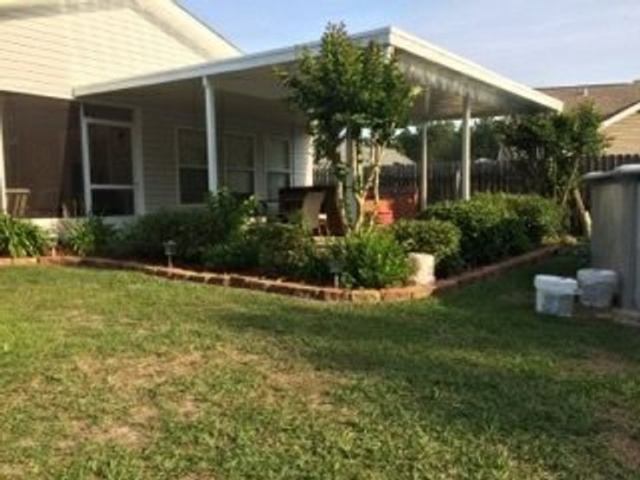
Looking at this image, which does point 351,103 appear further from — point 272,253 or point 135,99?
point 135,99

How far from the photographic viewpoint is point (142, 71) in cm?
1457

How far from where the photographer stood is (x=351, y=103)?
9.02 meters

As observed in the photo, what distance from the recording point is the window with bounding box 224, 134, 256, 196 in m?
16.8

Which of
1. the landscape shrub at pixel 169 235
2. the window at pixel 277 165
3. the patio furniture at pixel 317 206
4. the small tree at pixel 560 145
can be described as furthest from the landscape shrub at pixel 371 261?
the window at pixel 277 165

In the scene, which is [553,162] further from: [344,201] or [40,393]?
[40,393]

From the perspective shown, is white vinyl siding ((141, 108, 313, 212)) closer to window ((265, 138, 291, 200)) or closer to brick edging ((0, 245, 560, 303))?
window ((265, 138, 291, 200))

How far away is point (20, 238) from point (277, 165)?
807cm

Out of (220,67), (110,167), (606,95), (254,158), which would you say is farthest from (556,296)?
(606,95)

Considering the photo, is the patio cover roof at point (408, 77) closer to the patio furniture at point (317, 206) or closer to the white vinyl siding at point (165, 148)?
the white vinyl siding at point (165, 148)

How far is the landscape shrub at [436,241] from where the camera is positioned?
9.12 meters

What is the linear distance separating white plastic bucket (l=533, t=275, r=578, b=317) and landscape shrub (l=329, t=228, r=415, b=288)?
5.16ft

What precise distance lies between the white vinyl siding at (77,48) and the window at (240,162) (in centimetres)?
219

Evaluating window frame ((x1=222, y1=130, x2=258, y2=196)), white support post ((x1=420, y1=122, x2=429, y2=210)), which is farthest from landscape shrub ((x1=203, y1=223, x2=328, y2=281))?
white support post ((x1=420, y1=122, x2=429, y2=210))

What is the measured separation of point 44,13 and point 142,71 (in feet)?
7.89
